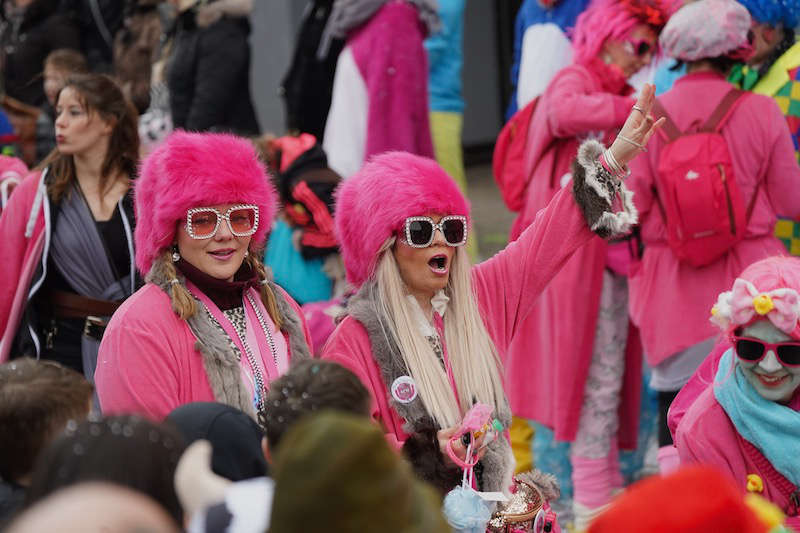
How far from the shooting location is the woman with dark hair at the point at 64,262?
4.75 m

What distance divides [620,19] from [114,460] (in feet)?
12.9

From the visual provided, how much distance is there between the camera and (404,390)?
11.6ft

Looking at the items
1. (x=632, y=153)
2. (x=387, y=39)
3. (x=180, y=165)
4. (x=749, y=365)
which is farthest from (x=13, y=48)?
(x=749, y=365)

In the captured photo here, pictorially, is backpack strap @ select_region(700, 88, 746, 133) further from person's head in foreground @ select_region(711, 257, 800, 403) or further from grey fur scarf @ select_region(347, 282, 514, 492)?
grey fur scarf @ select_region(347, 282, 514, 492)

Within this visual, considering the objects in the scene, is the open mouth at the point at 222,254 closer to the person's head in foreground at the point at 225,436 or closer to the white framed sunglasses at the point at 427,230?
the white framed sunglasses at the point at 427,230

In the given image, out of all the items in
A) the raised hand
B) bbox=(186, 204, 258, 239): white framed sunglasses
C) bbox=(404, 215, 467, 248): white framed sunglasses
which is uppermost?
the raised hand

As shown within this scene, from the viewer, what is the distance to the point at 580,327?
549 centimetres

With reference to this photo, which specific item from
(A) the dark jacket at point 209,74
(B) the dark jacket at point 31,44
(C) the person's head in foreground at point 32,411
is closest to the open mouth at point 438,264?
(C) the person's head in foreground at point 32,411

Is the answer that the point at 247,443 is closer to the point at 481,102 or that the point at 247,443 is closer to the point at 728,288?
the point at 728,288

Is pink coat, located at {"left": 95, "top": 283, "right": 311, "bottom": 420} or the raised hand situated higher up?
the raised hand

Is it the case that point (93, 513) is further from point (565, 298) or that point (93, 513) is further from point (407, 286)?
point (565, 298)

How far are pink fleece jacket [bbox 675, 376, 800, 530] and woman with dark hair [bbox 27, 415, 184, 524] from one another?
1.89 m

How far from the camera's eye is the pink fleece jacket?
3439 mm

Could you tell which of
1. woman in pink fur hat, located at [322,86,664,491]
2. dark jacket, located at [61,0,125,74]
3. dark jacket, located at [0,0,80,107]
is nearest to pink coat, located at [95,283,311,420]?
woman in pink fur hat, located at [322,86,664,491]
